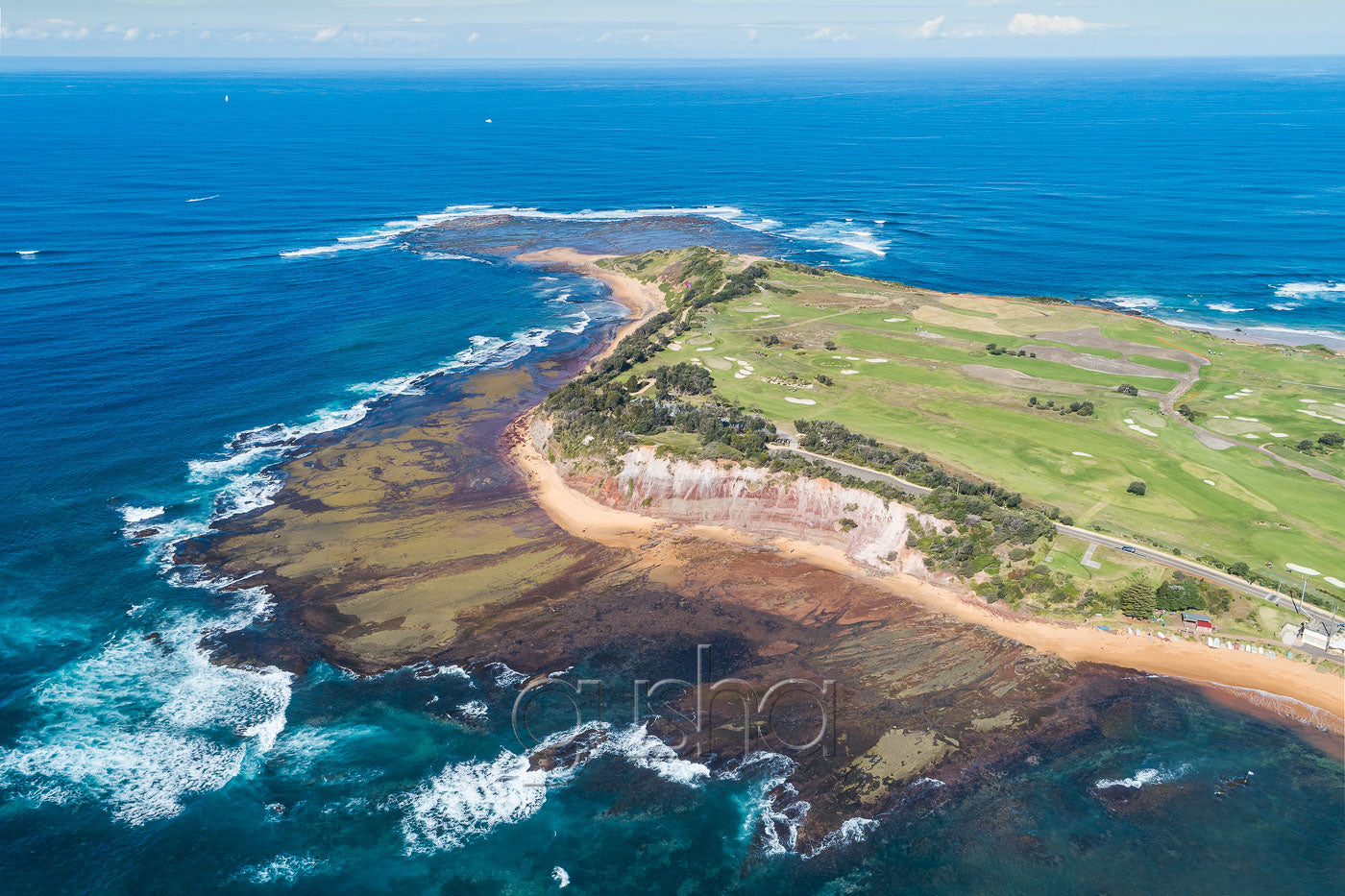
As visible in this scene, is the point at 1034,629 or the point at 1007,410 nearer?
the point at 1034,629

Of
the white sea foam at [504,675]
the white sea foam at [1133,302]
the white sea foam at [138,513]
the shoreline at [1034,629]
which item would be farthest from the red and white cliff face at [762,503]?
the white sea foam at [1133,302]

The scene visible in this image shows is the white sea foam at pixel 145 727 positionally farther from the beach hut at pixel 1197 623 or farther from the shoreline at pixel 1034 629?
the beach hut at pixel 1197 623

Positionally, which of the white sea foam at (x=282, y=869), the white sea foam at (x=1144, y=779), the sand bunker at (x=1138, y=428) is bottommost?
the white sea foam at (x=282, y=869)

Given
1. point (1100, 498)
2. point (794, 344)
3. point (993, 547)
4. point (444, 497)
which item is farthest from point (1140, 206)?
point (444, 497)

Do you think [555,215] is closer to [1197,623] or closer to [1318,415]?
[1318,415]

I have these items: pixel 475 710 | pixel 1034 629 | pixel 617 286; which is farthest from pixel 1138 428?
pixel 617 286

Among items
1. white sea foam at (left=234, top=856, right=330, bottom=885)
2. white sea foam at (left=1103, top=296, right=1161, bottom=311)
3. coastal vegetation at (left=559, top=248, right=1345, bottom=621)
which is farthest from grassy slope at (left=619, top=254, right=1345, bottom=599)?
white sea foam at (left=234, top=856, right=330, bottom=885)
